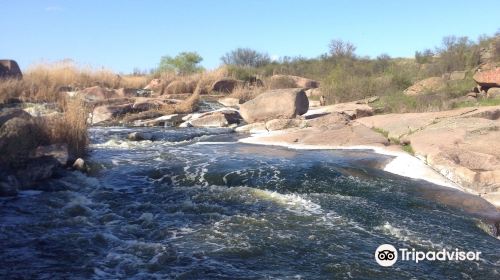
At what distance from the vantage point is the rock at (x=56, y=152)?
8.75 meters

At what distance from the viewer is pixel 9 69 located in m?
21.9

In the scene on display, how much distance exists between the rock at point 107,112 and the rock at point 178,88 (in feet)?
21.1

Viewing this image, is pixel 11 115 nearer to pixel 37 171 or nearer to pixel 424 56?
pixel 37 171

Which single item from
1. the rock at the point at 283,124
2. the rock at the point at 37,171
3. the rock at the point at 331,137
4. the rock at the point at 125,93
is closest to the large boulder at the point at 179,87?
the rock at the point at 125,93

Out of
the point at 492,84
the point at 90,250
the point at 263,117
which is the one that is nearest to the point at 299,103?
the point at 263,117

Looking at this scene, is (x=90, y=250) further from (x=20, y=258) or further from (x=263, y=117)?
(x=263, y=117)

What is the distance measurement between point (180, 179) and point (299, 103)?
8.88 metres

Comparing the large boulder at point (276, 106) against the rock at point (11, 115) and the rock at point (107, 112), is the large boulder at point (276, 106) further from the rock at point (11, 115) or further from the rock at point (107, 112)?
the rock at point (11, 115)

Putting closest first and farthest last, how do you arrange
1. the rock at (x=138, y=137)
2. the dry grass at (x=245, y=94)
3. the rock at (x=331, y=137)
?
the rock at (x=331, y=137)
the rock at (x=138, y=137)
the dry grass at (x=245, y=94)

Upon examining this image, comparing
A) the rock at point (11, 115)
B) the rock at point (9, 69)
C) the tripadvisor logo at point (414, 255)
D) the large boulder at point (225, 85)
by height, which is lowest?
the tripadvisor logo at point (414, 255)

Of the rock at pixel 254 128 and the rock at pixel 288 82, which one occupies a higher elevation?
the rock at pixel 288 82

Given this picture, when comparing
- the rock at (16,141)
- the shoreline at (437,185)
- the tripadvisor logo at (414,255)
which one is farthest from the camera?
the rock at (16,141)

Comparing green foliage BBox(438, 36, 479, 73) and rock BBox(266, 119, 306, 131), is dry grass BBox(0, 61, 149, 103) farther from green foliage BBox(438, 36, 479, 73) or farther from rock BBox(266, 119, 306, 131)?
green foliage BBox(438, 36, 479, 73)

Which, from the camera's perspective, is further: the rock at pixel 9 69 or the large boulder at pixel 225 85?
the large boulder at pixel 225 85
